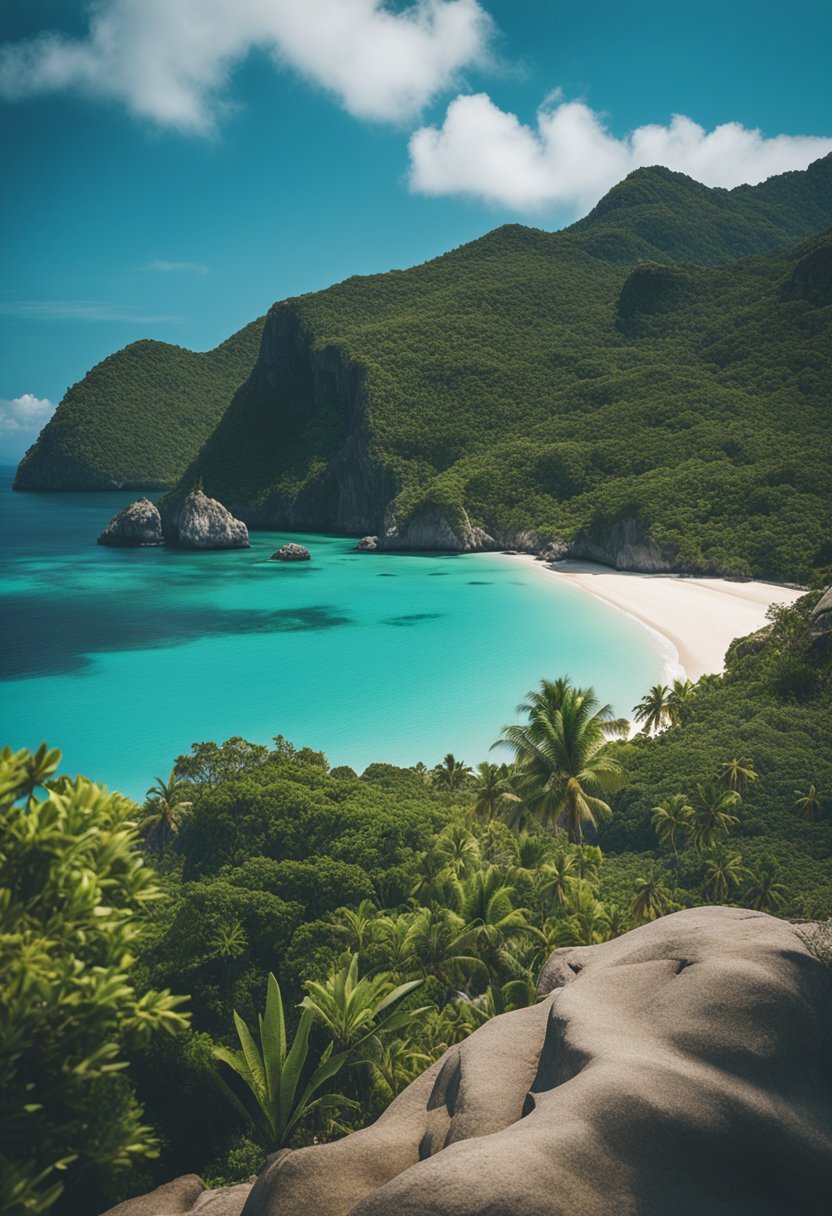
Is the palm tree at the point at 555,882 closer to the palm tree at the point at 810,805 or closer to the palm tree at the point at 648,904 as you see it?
the palm tree at the point at 648,904

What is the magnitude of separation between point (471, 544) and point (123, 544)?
5413 cm

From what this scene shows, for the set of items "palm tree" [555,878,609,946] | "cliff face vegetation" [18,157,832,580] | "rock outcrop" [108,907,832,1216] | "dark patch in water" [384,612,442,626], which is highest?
"cliff face vegetation" [18,157,832,580]

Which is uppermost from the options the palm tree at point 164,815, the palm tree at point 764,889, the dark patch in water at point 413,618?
the dark patch in water at point 413,618

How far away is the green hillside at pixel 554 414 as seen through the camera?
299 ft

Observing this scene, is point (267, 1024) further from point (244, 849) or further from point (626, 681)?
point (626, 681)

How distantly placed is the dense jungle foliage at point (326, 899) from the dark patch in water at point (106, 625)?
66.2 ft

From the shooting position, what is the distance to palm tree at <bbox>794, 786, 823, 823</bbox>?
28.4 metres

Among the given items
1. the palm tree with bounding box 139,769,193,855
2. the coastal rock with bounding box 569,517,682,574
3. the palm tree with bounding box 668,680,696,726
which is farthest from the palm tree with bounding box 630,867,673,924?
the coastal rock with bounding box 569,517,682,574

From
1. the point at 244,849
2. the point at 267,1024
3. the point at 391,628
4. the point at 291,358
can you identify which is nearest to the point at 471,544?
the point at 391,628

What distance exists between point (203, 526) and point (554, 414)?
6510cm

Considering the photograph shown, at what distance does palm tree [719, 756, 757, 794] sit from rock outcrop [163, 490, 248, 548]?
331 ft

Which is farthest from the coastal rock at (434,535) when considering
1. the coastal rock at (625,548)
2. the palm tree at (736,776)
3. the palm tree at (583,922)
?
the palm tree at (583,922)

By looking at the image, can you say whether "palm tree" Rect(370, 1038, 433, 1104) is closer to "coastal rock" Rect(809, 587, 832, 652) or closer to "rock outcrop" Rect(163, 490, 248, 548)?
"coastal rock" Rect(809, 587, 832, 652)

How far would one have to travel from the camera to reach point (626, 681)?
1832 inches
